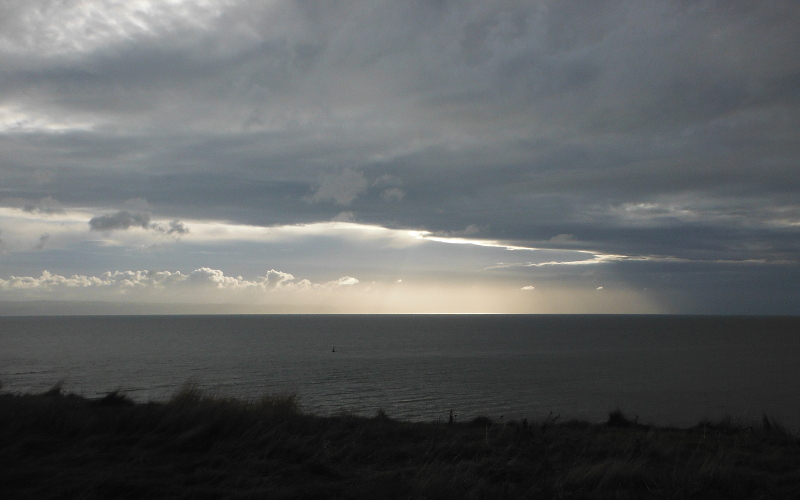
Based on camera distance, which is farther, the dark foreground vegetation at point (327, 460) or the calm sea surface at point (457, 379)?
the calm sea surface at point (457, 379)

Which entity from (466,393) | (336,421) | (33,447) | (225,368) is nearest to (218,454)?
(33,447)

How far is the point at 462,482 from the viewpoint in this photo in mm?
7977

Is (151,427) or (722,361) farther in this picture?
(722,361)

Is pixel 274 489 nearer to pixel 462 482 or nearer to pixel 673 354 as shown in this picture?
pixel 462 482

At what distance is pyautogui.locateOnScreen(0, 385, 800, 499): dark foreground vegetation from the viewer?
25.2 feet

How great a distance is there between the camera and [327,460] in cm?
956

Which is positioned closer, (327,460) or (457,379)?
(327,460)

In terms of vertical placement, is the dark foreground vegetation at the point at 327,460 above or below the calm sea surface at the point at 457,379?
above

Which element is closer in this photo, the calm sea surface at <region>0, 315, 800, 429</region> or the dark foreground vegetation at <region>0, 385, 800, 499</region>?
the dark foreground vegetation at <region>0, 385, 800, 499</region>

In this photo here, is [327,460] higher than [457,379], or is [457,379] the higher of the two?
[327,460]

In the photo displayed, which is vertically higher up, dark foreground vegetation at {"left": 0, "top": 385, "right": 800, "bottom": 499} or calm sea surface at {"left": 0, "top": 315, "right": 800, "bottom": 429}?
dark foreground vegetation at {"left": 0, "top": 385, "right": 800, "bottom": 499}

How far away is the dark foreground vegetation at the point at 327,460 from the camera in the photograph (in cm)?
770

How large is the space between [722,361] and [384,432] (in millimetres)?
97202

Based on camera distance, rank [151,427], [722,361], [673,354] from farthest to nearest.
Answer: [673,354]
[722,361]
[151,427]
